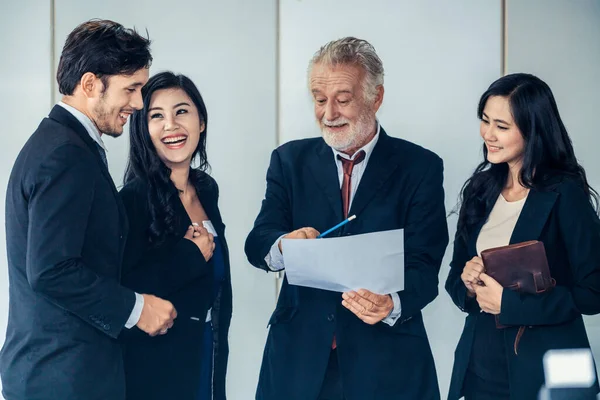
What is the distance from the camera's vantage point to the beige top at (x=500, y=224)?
2.29m

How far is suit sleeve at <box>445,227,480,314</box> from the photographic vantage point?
236cm

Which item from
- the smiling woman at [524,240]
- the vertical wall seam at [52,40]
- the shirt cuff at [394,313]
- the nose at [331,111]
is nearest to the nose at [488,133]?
the smiling woman at [524,240]

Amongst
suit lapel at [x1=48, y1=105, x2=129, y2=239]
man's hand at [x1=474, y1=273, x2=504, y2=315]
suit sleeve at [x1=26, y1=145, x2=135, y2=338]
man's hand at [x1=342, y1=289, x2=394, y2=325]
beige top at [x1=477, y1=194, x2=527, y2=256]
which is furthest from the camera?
beige top at [x1=477, y1=194, x2=527, y2=256]

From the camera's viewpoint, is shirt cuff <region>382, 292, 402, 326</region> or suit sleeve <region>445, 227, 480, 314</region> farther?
suit sleeve <region>445, 227, 480, 314</region>

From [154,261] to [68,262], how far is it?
1.65 ft

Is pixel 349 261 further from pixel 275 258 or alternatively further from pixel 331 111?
pixel 331 111

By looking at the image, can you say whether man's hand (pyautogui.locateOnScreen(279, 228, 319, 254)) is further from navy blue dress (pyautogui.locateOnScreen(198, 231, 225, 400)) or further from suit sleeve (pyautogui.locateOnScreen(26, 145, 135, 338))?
suit sleeve (pyautogui.locateOnScreen(26, 145, 135, 338))

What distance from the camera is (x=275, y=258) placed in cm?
225

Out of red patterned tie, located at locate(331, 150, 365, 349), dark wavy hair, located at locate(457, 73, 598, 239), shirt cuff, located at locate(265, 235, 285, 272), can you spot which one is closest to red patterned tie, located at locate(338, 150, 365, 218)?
red patterned tie, located at locate(331, 150, 365, 349)

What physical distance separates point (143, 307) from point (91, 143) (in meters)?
0.48

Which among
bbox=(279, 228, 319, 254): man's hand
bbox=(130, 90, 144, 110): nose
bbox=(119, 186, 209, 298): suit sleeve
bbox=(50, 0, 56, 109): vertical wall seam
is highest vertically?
bbox=(50, 0, 56, 109): vertical wall seam

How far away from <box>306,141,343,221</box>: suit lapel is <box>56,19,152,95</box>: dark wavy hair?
0.70m

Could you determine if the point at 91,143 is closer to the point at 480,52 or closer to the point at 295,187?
the point at 295,187

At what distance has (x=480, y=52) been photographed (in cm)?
306
